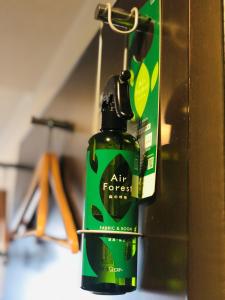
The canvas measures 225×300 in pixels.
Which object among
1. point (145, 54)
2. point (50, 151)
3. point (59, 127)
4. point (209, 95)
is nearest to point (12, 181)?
point (50, 151)

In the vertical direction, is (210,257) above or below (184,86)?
below

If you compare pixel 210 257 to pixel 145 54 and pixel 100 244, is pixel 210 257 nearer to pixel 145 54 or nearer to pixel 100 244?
pixel 100 244

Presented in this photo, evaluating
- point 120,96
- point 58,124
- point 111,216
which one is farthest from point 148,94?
point 58,124

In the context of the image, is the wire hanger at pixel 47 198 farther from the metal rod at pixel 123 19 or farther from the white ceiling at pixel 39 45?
the metal rod at pixel 123 19

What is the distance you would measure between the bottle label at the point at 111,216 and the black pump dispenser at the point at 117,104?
37 mm

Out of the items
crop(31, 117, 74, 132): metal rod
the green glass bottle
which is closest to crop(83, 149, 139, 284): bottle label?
the green glass bottle

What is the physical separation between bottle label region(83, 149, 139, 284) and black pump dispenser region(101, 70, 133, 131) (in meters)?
0.04

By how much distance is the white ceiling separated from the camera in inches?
40.5

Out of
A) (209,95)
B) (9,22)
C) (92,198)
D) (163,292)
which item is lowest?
(163,292)

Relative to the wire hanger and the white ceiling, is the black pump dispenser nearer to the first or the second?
the wire hanger

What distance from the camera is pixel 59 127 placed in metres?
→ 1.08

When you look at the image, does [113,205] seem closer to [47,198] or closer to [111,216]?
[111,216]

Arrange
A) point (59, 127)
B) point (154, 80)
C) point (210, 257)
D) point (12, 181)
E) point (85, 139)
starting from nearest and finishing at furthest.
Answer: point (210, 257) < point (154, 80) < point (85, 139) < point (59, 127) < point (12, 181)

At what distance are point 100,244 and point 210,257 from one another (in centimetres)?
13
